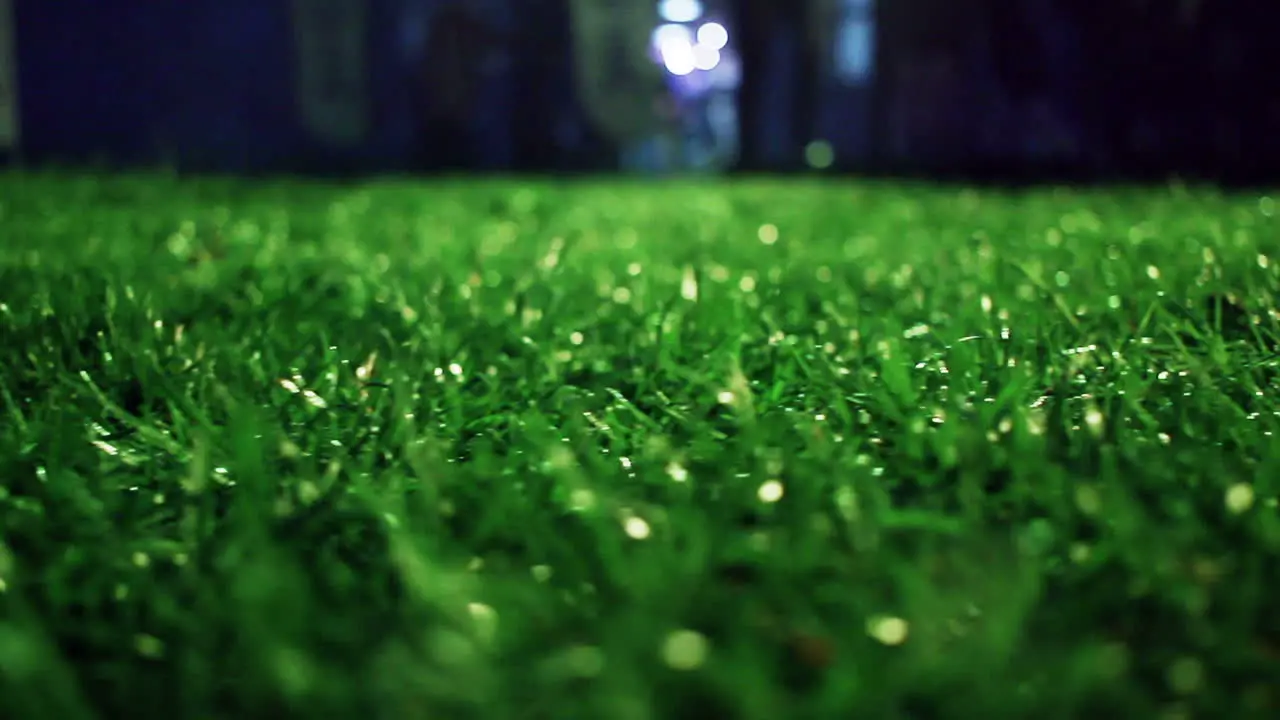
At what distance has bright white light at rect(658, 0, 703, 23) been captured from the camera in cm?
1009

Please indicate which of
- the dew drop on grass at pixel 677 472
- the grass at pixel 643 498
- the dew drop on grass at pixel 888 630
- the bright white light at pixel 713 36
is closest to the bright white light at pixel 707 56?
the bright white light at pixel 713 36

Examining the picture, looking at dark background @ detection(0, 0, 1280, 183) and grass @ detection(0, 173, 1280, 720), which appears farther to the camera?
dark background @ detection(0, 0, 1280, 183)

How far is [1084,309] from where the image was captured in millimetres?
1935

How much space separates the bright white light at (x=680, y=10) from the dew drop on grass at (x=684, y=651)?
9.51m

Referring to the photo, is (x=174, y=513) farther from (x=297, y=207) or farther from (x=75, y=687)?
(x=297, y=207)

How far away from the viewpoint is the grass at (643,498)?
807mm

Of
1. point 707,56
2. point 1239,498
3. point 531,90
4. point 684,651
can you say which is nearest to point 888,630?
point 684,651

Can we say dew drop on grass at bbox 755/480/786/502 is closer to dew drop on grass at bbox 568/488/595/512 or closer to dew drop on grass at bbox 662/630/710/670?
dew drop on grass at bbox 568/488/595/512

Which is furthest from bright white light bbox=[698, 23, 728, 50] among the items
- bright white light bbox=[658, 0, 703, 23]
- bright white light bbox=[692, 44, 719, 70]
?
bright white light bbox=[658, 0, 703, 23]

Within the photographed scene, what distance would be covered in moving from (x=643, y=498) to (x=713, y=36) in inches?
411

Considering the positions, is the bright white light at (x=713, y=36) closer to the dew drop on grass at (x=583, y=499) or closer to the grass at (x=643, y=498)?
the grass at (x=643, y=498)

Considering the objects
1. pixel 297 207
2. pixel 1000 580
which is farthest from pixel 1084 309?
pixel 297 207

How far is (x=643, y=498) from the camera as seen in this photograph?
1165 millimetres

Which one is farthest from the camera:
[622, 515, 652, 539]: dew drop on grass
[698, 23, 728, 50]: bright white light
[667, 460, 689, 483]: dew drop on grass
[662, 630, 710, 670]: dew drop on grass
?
[698, 23, 728, 50]: bright white light
